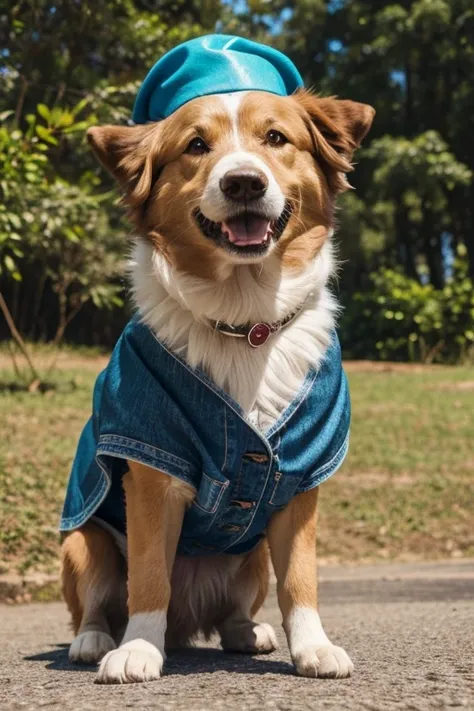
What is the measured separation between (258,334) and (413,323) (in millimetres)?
17824

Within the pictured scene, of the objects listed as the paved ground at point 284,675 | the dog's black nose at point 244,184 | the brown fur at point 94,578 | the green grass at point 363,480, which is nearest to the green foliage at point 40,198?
the green grass at point 363,480

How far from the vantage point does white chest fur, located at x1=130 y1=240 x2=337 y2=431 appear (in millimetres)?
3299

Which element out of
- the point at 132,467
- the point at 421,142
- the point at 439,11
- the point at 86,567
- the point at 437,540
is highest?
the point at 439,11

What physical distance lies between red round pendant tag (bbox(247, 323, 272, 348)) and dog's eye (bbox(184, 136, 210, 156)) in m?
0.64

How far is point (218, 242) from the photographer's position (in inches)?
134

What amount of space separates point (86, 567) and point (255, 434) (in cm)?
99

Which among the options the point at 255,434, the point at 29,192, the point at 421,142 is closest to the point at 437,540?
the point at 29,192

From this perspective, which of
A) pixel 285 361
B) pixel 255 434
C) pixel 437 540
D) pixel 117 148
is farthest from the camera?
pixel 437 540

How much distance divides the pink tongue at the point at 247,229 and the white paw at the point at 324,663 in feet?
4.39

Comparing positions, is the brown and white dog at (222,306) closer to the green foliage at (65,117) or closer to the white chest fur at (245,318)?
the white chest fur at (245,318)

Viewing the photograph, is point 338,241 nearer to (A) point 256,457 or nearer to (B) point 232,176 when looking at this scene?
(B) point 232,176

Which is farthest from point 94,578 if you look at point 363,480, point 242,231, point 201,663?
point 363,480

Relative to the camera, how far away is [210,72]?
3.58 meters

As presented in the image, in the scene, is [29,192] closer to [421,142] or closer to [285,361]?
[285,361]
